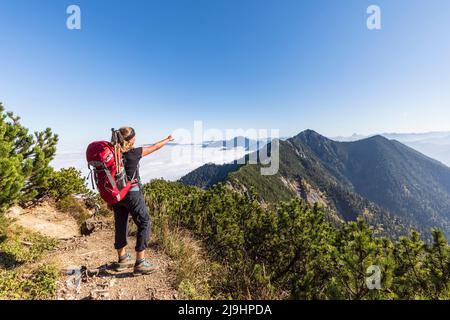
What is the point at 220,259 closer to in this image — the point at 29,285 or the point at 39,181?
the point at 29,285

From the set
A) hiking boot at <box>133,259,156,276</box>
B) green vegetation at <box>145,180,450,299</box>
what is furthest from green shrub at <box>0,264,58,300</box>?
green vegetation at <box>145,180,450,299</box>

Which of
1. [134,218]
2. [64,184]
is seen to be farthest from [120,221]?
[64,184]

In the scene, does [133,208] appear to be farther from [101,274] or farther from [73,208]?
[73,208]

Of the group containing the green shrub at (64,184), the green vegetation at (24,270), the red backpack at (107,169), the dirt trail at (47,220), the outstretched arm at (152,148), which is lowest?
the dirt trail at (47,220)

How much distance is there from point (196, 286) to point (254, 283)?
43.9 inches

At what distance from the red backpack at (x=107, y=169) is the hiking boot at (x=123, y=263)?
5.36 feet

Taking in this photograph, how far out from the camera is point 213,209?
8688 millimetres

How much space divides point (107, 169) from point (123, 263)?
2.24m

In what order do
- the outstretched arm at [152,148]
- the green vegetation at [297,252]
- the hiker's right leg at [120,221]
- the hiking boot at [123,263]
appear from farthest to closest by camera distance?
the hiking boot at [123,263], the hiker's right leg at [120,221], the outstretched arm at [152,148], the green vegetation at [297,252]

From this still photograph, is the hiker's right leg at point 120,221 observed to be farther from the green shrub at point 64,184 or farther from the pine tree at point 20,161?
the green shrub at point 64,184

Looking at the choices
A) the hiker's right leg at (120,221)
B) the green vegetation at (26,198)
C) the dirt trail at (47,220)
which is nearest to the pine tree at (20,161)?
the green vegetation at (26,198)

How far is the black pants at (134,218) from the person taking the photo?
178 inches

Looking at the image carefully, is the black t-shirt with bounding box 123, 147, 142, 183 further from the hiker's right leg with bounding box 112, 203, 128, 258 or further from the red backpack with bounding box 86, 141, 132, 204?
the hiker's right leg with bounding box 112, 203, 128, 258
